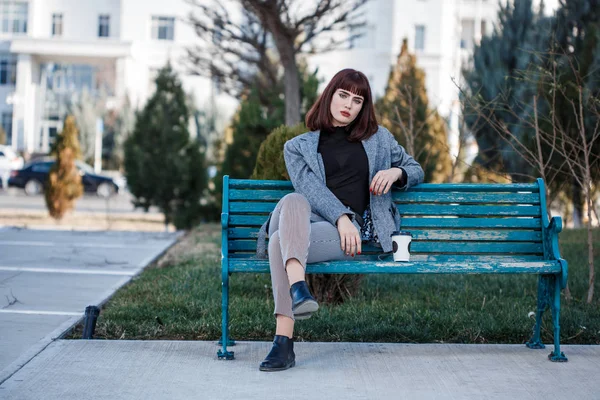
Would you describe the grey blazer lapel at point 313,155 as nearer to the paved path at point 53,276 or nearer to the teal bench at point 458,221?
the teal bench at point 458,221

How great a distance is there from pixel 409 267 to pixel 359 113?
1.07 m

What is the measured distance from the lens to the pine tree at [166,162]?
642 inches

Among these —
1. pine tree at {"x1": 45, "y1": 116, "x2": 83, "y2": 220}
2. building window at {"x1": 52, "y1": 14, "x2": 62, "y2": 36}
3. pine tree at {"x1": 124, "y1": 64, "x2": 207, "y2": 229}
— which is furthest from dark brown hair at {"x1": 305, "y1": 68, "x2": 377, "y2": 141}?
building window at {"x1": 52, "y1": 14, "x2": 62, "y2": 36}

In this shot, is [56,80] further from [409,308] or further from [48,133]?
[409,308]

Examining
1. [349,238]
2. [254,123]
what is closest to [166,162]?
[254,123]

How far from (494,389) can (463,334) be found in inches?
45.7

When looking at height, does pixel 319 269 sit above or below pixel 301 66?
below

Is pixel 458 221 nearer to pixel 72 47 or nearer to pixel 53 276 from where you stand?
pixel 53 276

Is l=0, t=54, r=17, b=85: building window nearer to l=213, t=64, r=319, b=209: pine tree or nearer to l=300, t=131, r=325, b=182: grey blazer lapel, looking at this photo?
l=213, t=64, r=319, b=209: pine tree

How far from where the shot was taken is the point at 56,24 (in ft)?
159

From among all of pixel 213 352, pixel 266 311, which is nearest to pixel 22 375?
pixel 213 352

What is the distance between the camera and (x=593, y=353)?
16.0 feet

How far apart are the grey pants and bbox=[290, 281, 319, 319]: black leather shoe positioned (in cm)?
14

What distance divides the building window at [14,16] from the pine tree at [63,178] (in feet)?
110
